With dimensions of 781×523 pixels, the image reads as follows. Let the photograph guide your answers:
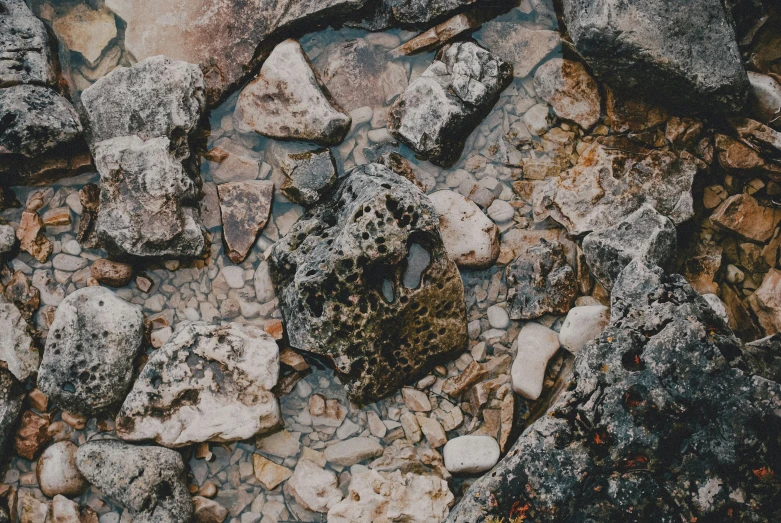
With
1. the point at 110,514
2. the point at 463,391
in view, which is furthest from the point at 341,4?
the point at 110,514

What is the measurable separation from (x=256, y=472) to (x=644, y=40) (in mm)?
4403

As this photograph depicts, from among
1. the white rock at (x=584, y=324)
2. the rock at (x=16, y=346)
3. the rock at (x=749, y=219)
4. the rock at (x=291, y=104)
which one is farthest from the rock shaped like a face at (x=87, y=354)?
the rock at (x=749, y=219)

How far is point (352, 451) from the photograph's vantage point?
4504 mm

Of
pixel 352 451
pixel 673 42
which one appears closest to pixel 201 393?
pixel 352 451

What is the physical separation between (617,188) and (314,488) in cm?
333

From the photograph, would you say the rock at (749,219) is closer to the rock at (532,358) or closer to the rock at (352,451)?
the rock at (532,358)

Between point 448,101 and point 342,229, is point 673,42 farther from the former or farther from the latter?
point 342,229

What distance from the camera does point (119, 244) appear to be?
459cm

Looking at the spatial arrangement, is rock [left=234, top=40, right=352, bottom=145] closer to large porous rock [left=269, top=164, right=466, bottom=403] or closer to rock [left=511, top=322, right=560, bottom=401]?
large porous rock [left=269, top=164, right=466, bottom=403]

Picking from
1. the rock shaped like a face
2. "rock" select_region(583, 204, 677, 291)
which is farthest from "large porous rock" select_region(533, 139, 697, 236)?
the rock shaped like a face

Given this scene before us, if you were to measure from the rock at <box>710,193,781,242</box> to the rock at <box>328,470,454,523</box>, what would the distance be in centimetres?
301

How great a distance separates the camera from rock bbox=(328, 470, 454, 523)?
4184 mm

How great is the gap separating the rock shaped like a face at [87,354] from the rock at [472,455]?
2558 millimetres

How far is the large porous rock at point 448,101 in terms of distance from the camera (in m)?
4.80
